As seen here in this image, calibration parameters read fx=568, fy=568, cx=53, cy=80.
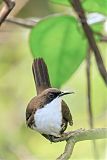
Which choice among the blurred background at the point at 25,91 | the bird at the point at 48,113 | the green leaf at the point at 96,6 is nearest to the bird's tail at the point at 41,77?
the bird at the point at 48,113

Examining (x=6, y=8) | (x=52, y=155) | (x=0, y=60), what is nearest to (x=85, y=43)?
(x=6, y=8)

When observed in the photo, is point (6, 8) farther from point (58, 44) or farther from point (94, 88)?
point (94, 88)

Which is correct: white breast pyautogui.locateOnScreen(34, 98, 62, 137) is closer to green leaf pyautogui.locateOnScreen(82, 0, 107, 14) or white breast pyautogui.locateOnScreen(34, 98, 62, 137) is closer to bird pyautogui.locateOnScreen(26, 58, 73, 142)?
bird pyautogui.locateOnScreen(26, 58, 73, 142)

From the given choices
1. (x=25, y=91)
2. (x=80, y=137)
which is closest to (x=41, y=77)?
(x=80, y=137)

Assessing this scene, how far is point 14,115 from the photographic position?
1.49m

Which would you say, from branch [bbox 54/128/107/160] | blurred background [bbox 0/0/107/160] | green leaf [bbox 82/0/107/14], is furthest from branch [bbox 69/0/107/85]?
blurred background [bbox 0/0/107/160]

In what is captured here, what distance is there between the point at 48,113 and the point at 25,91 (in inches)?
28.7

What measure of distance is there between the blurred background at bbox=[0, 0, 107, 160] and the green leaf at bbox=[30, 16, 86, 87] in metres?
0.25

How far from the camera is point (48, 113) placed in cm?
81

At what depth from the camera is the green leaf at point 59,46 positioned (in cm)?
91

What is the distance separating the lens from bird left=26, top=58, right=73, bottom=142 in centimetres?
79

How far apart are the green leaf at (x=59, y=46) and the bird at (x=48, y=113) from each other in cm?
7

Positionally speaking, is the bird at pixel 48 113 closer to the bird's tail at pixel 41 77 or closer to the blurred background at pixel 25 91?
the bird's tail at pixel 41 77

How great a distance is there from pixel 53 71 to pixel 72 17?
3.7 inches
